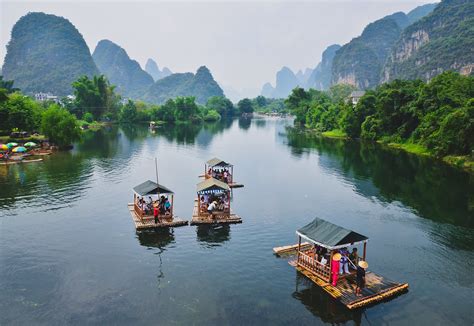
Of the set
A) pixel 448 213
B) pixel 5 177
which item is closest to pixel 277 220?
pixel 448 213

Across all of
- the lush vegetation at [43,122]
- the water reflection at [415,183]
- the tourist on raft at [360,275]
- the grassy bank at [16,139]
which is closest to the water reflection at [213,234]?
the tourist on raft at [360,275]

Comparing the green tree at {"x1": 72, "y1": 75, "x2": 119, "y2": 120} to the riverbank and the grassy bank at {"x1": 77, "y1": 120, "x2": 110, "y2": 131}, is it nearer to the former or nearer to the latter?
the grassy bank at {"x1": 77, "y1": 120, "x2": 110, "y2": 131}

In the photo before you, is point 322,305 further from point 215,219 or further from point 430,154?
point 430,154

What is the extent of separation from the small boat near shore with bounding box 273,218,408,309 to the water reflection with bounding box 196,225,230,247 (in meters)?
6.28

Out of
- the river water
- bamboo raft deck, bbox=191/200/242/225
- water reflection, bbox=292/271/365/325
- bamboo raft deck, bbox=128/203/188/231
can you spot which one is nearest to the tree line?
the river water

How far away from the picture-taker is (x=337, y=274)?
20391mm

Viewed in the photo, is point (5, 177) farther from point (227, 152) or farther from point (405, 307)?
point (405, 307)

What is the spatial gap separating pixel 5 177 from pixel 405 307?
4610cm

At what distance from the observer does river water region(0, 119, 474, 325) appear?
1858 cm

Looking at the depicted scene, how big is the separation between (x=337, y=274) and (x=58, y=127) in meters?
63.1

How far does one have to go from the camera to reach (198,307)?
18766 mm

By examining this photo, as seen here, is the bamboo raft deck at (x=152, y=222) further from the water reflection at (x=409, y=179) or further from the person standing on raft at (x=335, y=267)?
the water reflection at (x=409, y=179)

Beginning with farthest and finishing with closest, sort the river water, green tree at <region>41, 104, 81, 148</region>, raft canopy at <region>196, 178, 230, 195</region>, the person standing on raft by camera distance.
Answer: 1. green tree at <region>41, 104, 81, 148</region>
2. raft canopy at <region>196, 178, 230, 195</region>
3. the person standing on raft
4. the river water

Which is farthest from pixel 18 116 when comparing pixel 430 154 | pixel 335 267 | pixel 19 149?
pixel 430 154
